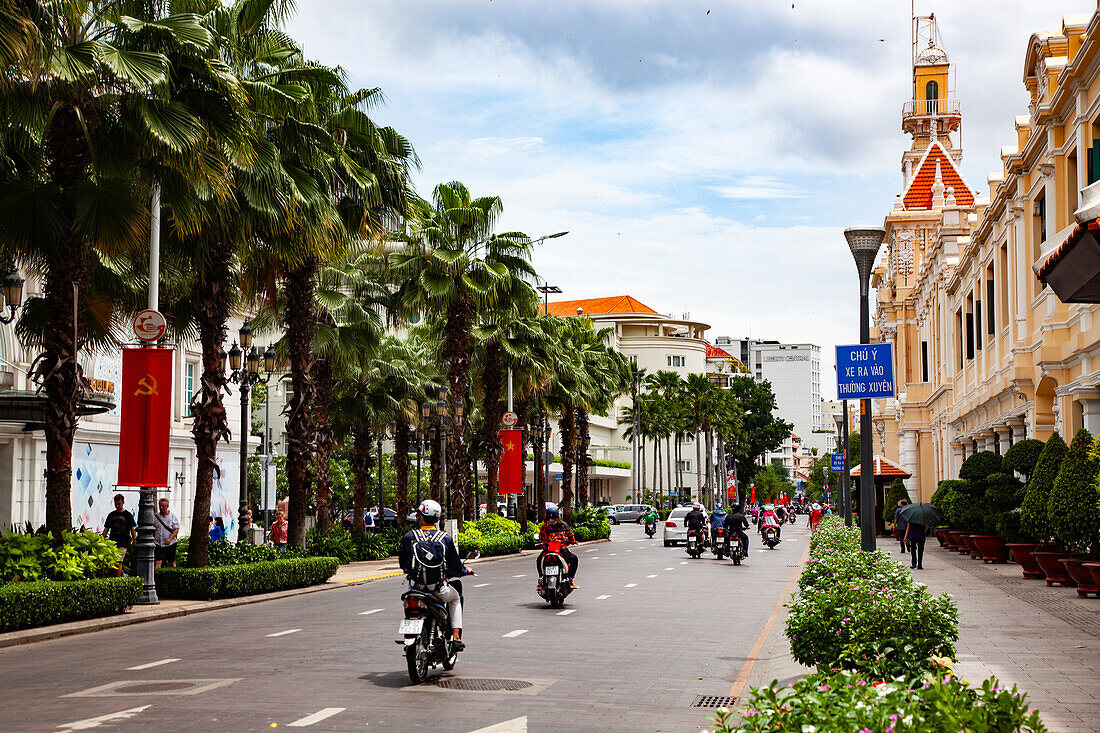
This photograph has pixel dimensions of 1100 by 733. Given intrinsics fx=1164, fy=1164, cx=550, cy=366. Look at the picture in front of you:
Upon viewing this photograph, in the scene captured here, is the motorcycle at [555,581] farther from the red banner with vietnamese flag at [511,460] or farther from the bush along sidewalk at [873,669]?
the red banner with vietnamese flag at [511,460]

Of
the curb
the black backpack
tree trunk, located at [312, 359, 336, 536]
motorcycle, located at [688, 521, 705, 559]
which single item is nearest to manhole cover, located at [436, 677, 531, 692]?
the black backpack

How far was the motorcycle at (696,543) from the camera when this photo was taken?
38.2m

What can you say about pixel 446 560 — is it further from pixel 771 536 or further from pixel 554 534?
pixel 771 536

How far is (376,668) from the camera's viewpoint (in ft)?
41.9

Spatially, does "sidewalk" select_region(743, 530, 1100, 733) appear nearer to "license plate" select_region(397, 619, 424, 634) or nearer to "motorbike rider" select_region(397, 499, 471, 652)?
"motorbike rider" select_region(397, 499, 471, 652)

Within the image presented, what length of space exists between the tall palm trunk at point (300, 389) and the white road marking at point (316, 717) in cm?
1671

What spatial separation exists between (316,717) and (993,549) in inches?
986

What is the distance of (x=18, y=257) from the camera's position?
19438 millimetres

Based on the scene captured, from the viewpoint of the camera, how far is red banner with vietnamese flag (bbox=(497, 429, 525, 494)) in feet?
151

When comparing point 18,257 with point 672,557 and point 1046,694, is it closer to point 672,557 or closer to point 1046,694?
point 1046,694

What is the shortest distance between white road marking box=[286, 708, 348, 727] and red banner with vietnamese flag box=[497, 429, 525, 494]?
117ft

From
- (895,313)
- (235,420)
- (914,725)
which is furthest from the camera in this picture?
(895,313)

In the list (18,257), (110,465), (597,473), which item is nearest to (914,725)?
(18,257)

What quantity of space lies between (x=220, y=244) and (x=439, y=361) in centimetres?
2231
